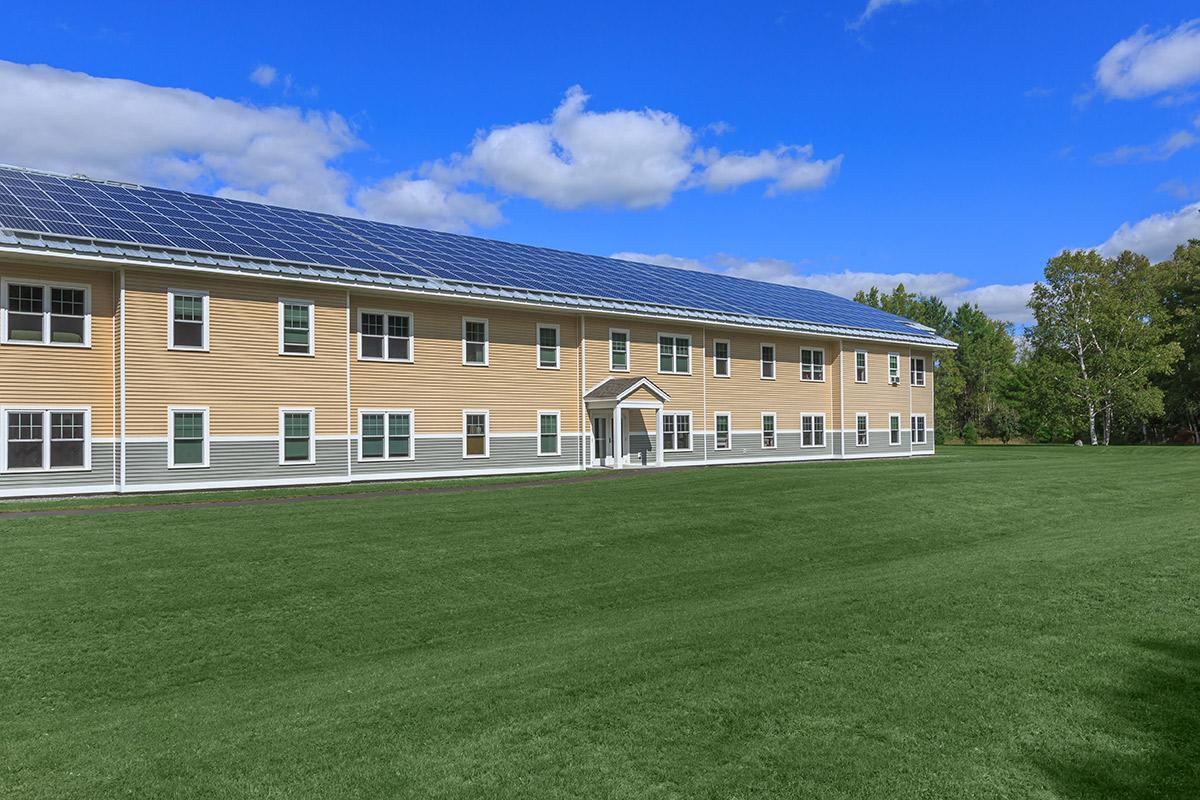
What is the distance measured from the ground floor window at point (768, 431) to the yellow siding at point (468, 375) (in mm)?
10348

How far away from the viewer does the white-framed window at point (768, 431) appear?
122 feet

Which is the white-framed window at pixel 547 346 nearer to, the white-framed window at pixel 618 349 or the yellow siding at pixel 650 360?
the yellow siding at pixel 650 360

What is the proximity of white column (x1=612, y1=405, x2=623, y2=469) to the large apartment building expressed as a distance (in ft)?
0.41

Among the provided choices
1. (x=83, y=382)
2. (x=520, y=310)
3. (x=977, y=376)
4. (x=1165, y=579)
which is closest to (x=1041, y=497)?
(x=1165, y=579)

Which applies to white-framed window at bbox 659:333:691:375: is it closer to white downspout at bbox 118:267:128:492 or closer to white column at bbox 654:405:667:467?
white column at bbox 654:405:667:467

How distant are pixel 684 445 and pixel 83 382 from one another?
21540mm

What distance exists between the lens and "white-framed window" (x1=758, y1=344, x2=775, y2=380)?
3706cm

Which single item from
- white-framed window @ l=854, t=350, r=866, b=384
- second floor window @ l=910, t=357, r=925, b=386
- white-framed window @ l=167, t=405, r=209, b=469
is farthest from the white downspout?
second floor window @ l=910, t=357, r=925, b=386

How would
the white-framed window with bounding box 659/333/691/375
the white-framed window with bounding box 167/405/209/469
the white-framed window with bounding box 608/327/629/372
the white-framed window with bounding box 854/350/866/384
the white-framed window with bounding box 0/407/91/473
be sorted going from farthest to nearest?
1. the white-framed window with bounding box 854/350/866/384
2. the white-framed window with bounding box 659/333/691/375
3. the white-framed window with bounding box 608/327/629/372
4. the white-framed window with bounding box 167/405/209/469
5. the white-framed window with bounding box 0/407/91/473

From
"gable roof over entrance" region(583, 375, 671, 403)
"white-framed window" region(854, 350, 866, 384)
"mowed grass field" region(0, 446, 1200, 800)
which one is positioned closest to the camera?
"mowed grass field" region(0, 446, 1200, 800)

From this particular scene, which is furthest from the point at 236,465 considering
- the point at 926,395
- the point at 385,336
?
the point at 926,395

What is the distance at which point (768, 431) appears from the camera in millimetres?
37312

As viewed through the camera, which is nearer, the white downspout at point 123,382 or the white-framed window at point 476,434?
the white downspout at point 123,382

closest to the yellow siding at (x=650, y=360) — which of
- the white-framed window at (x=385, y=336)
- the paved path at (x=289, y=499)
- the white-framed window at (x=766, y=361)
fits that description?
the white-framed window at (x=766, y=361)
